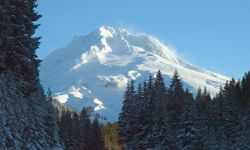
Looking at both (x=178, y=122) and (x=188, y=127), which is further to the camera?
(x=178, y=122)

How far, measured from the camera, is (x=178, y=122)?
75438mm

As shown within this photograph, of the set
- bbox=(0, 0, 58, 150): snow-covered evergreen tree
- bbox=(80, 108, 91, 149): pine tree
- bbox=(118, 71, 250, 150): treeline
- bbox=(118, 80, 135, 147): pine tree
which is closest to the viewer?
bbox=(0, 0, 58, 150): snow-covered evergreen tree

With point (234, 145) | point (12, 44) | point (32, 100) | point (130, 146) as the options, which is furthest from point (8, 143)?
point (130, 146)

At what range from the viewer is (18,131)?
31.9m

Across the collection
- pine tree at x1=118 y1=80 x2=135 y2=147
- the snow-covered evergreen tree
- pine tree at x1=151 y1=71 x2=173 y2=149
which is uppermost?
pine tree at x1=118 y1=80 x2=135 y2=147

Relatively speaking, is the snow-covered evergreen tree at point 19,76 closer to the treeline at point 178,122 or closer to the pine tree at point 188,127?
the treeline at point 178,122

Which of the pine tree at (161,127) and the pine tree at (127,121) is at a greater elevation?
the pine tree at (127,121)

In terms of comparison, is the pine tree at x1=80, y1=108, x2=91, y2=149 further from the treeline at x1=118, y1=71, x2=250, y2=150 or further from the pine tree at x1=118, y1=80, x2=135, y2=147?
the treeline at x1=118, y1=71, x2=250, y2=150

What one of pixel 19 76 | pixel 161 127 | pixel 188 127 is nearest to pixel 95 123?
pixel 161 127

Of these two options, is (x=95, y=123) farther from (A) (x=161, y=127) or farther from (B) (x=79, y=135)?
(A) (x=161, y=127)

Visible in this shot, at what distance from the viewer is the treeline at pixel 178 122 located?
68125 millimetres

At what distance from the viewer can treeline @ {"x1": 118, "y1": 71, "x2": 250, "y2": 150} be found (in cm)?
6812

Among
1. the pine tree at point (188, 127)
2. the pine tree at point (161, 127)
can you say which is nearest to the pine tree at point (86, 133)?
the pine tree at point (161, 127)

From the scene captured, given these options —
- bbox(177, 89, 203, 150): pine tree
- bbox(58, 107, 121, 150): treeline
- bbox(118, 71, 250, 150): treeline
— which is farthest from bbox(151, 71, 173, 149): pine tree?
bbox(58, 107, 121, 150): treeline
